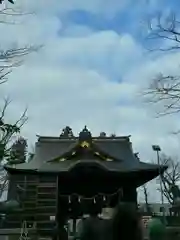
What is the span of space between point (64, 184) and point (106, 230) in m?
9.62

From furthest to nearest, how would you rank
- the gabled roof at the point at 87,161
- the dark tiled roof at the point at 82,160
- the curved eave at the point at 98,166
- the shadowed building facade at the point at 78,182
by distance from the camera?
the dark tiled roof at the point at 82,160
the gabled roof at the point at 87,161
the shadowed building facade at the point at 78,182
the curved eave at the point at 98,166

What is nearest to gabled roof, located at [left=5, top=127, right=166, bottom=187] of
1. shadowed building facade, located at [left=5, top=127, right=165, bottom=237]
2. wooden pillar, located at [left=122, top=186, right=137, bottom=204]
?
A: shadowed building facade, located at [left=5, top=127, right=165, bottom=237]

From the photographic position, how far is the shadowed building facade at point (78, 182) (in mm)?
16562

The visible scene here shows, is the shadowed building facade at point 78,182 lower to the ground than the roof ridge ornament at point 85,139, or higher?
lower

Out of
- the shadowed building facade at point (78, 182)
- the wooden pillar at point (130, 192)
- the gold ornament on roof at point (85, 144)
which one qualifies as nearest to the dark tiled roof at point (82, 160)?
the shadowed building facade at point (78, 182)

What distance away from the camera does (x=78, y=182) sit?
17.1m

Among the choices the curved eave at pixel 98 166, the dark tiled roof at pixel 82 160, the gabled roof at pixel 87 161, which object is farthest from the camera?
the dark tiled roof at pixel 82 160

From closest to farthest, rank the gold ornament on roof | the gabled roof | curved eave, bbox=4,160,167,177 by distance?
curved eave, bbox=4,160,167,177 → the gabled roof → the gold ornament on roof

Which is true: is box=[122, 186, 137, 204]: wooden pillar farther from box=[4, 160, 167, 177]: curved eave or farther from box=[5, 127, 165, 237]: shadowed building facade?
box=[4, 160, 167, 177]: curved eave

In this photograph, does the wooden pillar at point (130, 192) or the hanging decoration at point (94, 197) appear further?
the wooden pillar at point (130, 192)

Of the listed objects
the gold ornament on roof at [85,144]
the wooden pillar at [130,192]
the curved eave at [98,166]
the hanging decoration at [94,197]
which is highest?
the gold ornament on roof at [85,144]

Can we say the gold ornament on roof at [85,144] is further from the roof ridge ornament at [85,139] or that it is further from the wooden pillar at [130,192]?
the wooden pillar at [130,192]

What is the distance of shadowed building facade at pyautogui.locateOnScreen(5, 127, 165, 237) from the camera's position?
652 inches

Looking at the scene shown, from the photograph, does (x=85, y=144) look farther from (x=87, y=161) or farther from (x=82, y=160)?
(x=87, y=161)
